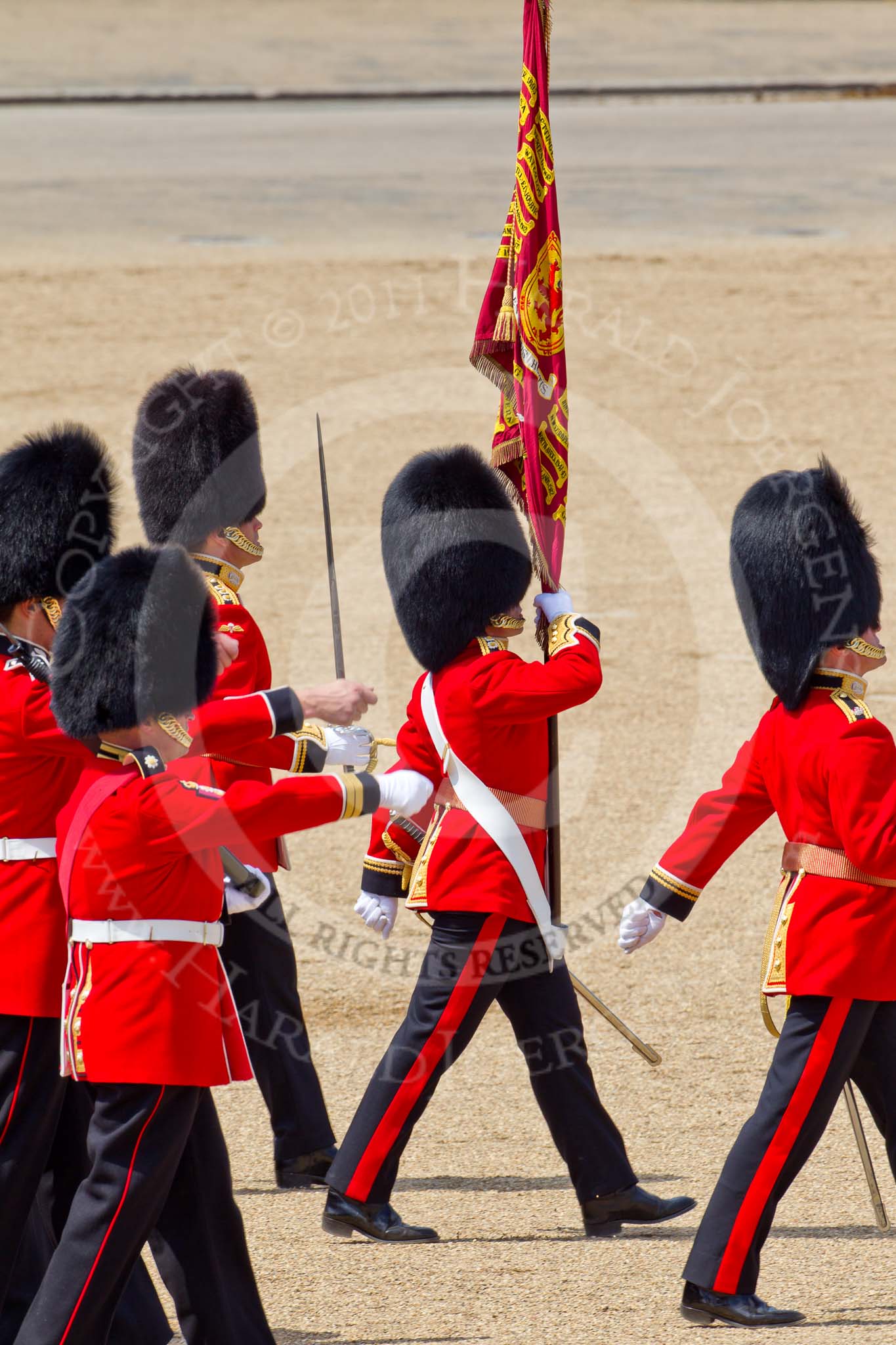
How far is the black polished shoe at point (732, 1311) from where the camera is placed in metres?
3.01

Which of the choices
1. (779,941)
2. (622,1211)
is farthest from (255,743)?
(622,1211)

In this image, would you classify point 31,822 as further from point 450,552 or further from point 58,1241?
point 450,552

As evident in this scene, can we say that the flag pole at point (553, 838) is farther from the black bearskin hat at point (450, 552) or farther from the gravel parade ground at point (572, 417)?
the gravel parade ground at point (572, 417)

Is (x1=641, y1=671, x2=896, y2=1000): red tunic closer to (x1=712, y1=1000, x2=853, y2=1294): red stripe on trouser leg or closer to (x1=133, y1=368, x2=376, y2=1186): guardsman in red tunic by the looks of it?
(x1=712, y1=1000, x2=853, y2=1294): red stripe on trouser leg

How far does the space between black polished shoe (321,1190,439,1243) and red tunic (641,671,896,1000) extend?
2.59ft

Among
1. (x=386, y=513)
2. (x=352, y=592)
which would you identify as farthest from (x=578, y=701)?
(x=352, y=592)

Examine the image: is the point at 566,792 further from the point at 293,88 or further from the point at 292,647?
the point at 293,88

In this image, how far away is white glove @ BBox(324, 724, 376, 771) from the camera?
3070 mm

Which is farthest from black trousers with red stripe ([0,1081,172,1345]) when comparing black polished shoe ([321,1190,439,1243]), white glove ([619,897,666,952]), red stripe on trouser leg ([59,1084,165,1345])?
white glove ([619,897,666,952])

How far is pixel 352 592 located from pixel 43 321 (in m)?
4.31

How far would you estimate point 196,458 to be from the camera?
3869mm

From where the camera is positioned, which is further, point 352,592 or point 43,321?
point 43,321

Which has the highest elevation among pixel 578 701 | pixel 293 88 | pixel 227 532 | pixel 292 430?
pixel 293 88

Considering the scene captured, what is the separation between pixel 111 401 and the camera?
9.89m
